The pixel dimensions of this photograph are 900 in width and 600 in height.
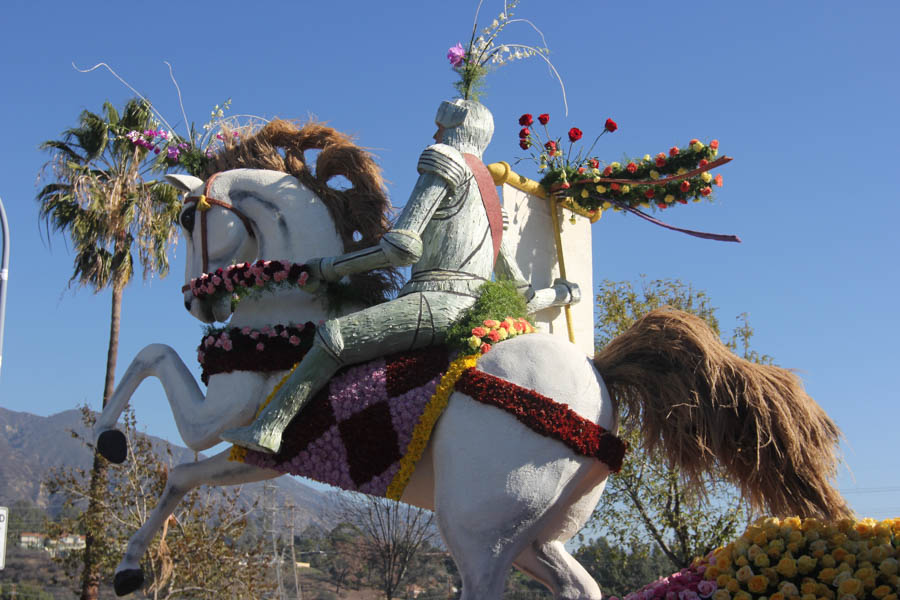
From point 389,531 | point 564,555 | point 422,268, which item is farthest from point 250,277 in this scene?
point 389,531

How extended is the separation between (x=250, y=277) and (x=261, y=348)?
486mm

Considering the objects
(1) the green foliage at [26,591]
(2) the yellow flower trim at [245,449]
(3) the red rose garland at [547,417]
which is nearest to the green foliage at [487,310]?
(3) the red rose garland at [547,417]

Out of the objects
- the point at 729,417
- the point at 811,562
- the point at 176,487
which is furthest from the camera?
the point at 176,487

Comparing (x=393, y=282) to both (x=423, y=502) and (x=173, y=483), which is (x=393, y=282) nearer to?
(x=423, y=502)

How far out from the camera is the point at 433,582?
133 ft

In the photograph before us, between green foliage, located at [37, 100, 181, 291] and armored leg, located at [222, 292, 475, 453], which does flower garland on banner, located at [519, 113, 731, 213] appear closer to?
armored leg, located at [222, 292, 475, 453]

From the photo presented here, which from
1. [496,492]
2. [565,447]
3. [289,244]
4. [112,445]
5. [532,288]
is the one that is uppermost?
[289,244]

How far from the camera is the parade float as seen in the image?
4461 millimetres

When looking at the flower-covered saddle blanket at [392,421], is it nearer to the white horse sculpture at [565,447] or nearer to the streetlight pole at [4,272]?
the white horse sculpture at [565,447]

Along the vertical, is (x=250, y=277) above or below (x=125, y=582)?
above

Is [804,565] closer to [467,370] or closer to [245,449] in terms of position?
[467,370]

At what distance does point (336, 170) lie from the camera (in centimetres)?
621

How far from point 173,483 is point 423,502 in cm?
187

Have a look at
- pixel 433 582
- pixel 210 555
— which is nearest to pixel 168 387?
pixel 210 555
